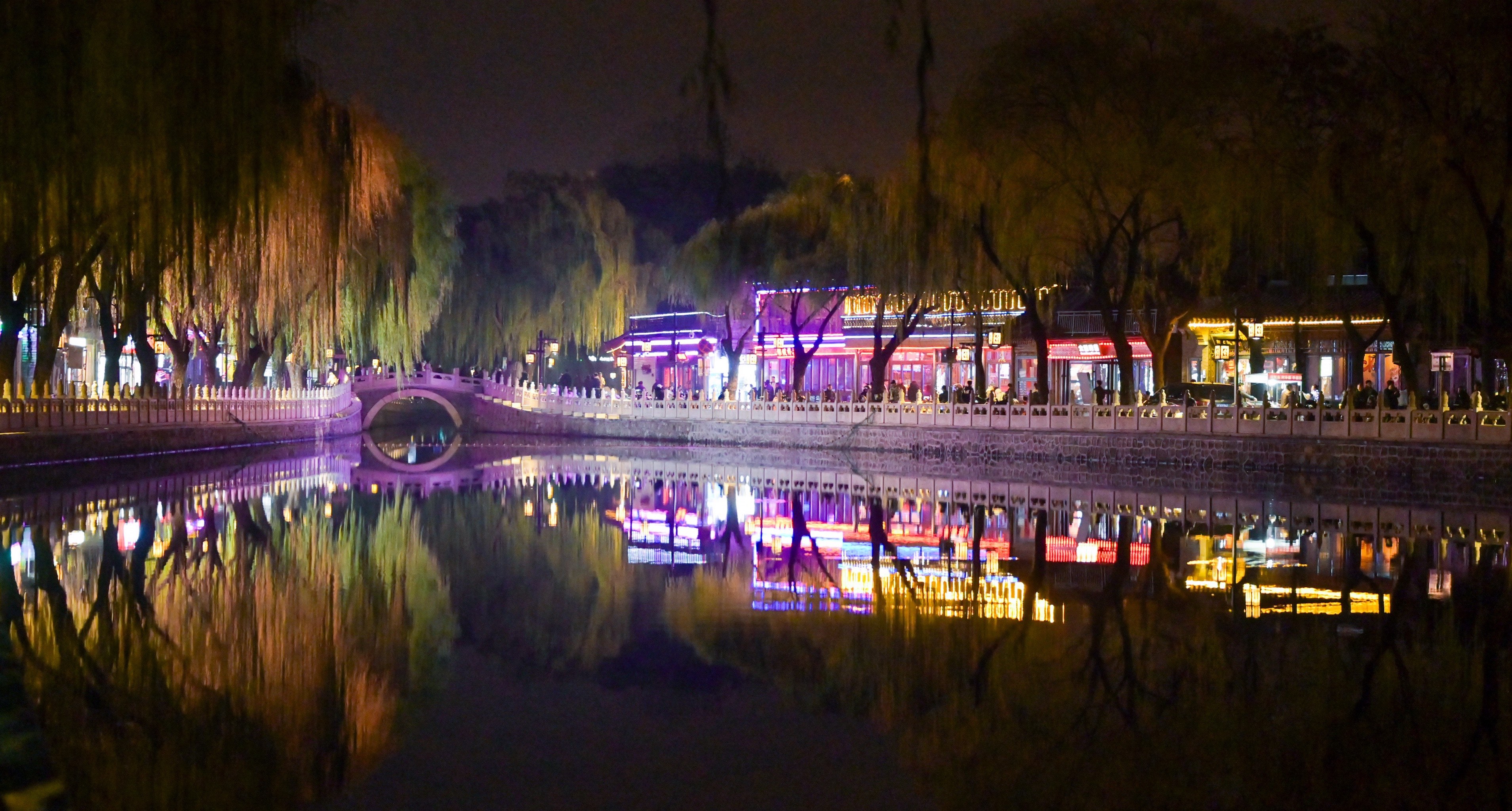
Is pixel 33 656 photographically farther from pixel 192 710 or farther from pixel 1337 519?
pixel 1337 519

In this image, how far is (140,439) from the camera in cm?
2548

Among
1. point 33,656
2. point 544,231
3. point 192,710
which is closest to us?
point 192,710

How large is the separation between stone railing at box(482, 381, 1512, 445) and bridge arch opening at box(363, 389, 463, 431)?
26.2 ft

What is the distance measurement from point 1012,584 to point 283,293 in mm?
15215

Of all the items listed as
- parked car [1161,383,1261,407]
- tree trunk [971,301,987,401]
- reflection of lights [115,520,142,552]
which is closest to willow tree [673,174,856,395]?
tree trunk [971,301,987,401]

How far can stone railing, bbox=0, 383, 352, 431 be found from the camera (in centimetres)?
2144

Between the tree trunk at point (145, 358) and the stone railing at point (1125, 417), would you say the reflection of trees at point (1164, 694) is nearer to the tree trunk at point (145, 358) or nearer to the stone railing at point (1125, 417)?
the stone railing at point (1125, 417)

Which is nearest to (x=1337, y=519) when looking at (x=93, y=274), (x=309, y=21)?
(x=309, y=21)

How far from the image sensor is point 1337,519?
1641 centimetres

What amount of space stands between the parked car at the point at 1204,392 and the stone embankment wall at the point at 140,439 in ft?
65.4

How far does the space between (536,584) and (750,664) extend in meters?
3.57

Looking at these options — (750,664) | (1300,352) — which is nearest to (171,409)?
(750,664)

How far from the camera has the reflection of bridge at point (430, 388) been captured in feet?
147

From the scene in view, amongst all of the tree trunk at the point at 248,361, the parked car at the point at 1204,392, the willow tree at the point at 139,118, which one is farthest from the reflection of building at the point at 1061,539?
the tree trunk at the point at 248,361
